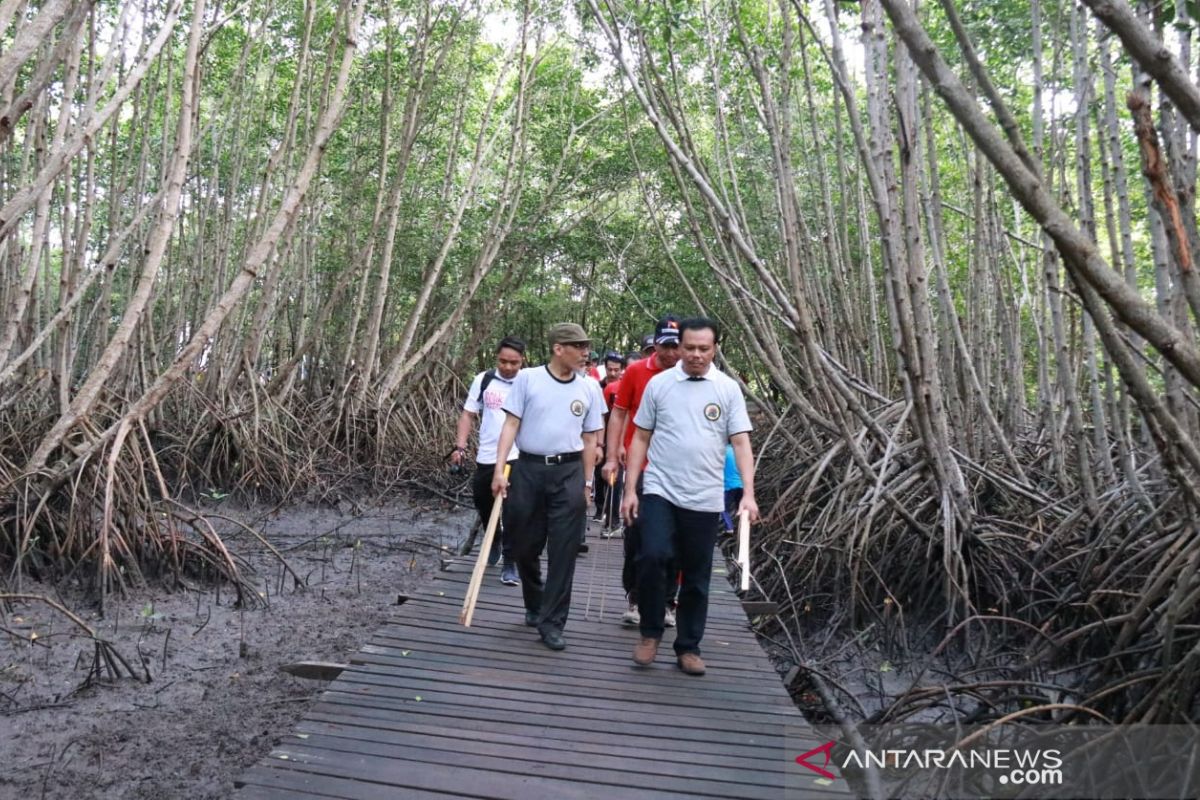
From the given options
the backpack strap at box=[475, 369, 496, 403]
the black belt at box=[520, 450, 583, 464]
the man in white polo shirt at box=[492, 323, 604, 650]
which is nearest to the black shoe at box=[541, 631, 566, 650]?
the man in white polo shirt at box=[492, 323, 604, 650]

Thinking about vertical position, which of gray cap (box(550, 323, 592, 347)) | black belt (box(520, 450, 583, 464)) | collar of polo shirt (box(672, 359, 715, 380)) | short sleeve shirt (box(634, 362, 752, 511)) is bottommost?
black belt (box(520, 450, 583, 464))

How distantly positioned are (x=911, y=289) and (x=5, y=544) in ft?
16.2

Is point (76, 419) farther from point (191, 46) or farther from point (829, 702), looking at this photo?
point (829, 702)

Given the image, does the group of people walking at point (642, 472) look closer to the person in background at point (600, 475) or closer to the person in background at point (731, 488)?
the person in background at point (731, 488)

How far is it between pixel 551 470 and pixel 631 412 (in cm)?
77

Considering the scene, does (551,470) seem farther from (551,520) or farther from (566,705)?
(566,705)

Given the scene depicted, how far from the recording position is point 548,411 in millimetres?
4016

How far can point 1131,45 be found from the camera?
1.57 metres

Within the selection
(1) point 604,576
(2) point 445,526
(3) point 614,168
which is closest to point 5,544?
(1) point 604,576

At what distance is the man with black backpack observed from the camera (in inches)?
206

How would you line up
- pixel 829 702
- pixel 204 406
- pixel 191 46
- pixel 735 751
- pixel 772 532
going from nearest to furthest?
pixel 735 751 < pixel 829 702 < pixel 191 46 < pixel 772 532 < pixel 204 406

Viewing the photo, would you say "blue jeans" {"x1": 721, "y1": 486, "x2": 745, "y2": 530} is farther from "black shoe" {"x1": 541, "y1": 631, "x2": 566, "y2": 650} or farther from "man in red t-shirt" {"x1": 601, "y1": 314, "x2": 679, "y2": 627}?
"black shoe" {"x1": 541, "y1": 631, "x2": 566, "y2": 650}

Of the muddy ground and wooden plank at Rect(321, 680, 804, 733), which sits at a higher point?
wooden plank at Rect(321, 680, 804, 733)

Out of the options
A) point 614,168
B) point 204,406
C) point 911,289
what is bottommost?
point 204,406
